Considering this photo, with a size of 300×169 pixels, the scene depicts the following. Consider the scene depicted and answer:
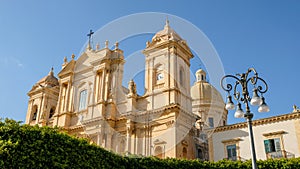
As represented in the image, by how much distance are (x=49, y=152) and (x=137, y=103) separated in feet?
51.0

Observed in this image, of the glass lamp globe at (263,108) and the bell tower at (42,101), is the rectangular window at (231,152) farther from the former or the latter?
the bell tower at (42,101)

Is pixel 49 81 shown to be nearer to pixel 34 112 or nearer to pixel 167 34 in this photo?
pixel 34 112

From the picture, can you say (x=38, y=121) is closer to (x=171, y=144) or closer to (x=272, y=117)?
(x=171, y=144)

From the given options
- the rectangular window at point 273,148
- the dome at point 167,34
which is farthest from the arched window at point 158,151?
the dome at point 167,34

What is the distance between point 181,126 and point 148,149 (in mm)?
3216

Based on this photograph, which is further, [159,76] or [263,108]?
[159,76]

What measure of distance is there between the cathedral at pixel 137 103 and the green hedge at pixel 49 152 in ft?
27.1

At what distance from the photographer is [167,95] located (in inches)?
1041

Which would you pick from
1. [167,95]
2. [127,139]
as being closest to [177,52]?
[167,95]

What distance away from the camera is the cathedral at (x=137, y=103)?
2569cm

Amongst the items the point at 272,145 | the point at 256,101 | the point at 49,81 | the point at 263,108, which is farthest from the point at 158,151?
the point at 49,81

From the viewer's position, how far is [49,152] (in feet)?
42.9

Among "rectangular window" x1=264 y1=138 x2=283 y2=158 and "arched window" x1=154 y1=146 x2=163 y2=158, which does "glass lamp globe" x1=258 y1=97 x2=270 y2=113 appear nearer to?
"rectangular window" x1=264 y1=138 x2=283 y2=158

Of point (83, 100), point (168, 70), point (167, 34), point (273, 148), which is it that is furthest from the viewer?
point (83, 100)
